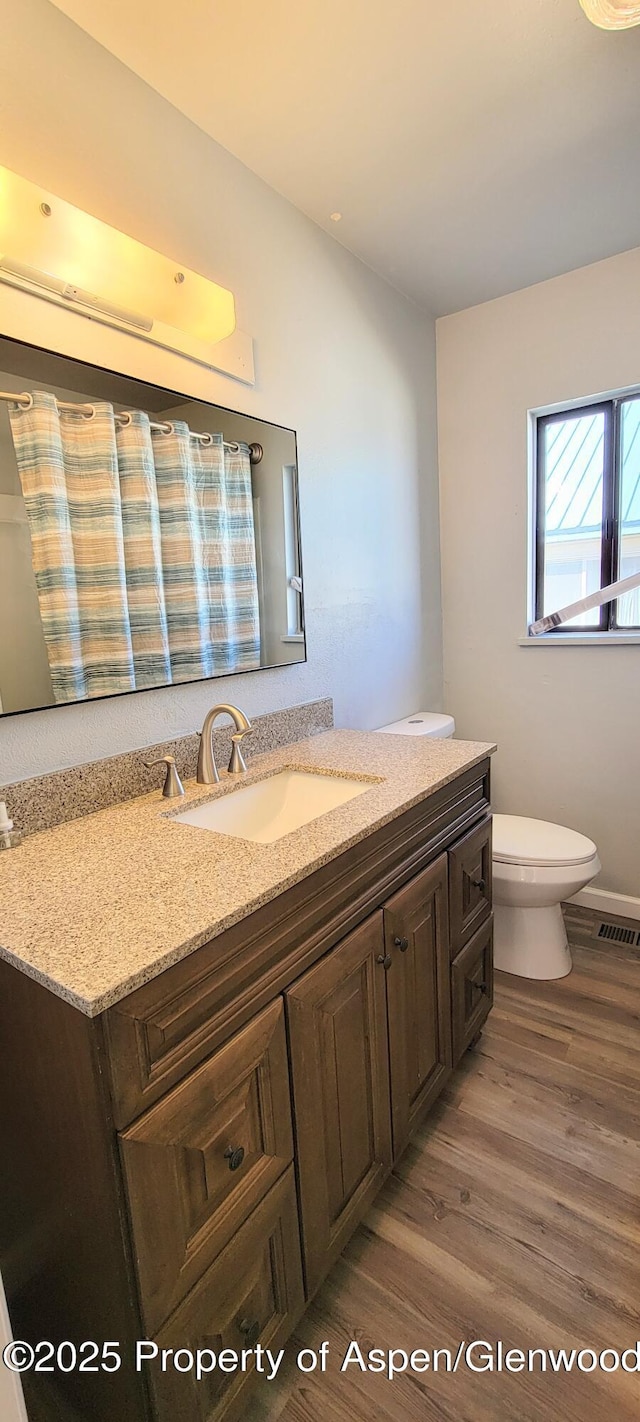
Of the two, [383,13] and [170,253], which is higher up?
[383,13]

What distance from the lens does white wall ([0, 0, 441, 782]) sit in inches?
46.1

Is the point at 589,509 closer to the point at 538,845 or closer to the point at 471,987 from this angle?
the point at 538,845

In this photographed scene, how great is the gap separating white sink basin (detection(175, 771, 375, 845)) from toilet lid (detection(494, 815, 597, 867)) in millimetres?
793

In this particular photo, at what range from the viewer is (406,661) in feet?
8.05

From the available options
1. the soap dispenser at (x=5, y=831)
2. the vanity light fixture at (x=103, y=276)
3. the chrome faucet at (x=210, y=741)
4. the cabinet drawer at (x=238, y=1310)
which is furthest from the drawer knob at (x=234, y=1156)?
the vanity light fixture at (x=103, y=276)

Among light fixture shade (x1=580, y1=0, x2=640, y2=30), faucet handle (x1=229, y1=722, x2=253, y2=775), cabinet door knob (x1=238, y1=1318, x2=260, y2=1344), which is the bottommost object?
cabinet door knob (x1=238, y1=1318, x2=260, y2=1344)

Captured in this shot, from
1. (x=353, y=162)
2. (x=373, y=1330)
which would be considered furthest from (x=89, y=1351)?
(x=353, y=162)

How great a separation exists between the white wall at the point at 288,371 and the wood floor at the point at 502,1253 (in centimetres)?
113

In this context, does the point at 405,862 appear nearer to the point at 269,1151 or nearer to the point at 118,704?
the point at 269,1151

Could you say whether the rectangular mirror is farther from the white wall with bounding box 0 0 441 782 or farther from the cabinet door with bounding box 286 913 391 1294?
the cabinet door with bounding box 286 913 391 1294

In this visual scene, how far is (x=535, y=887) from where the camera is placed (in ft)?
6.39

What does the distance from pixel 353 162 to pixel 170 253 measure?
2.02 feet

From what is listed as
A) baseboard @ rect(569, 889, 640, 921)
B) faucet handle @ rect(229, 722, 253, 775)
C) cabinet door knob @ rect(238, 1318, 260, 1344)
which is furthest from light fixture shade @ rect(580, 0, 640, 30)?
baseboard @ rect(569, 889, 640, 921)

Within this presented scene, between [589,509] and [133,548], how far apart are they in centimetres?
185
